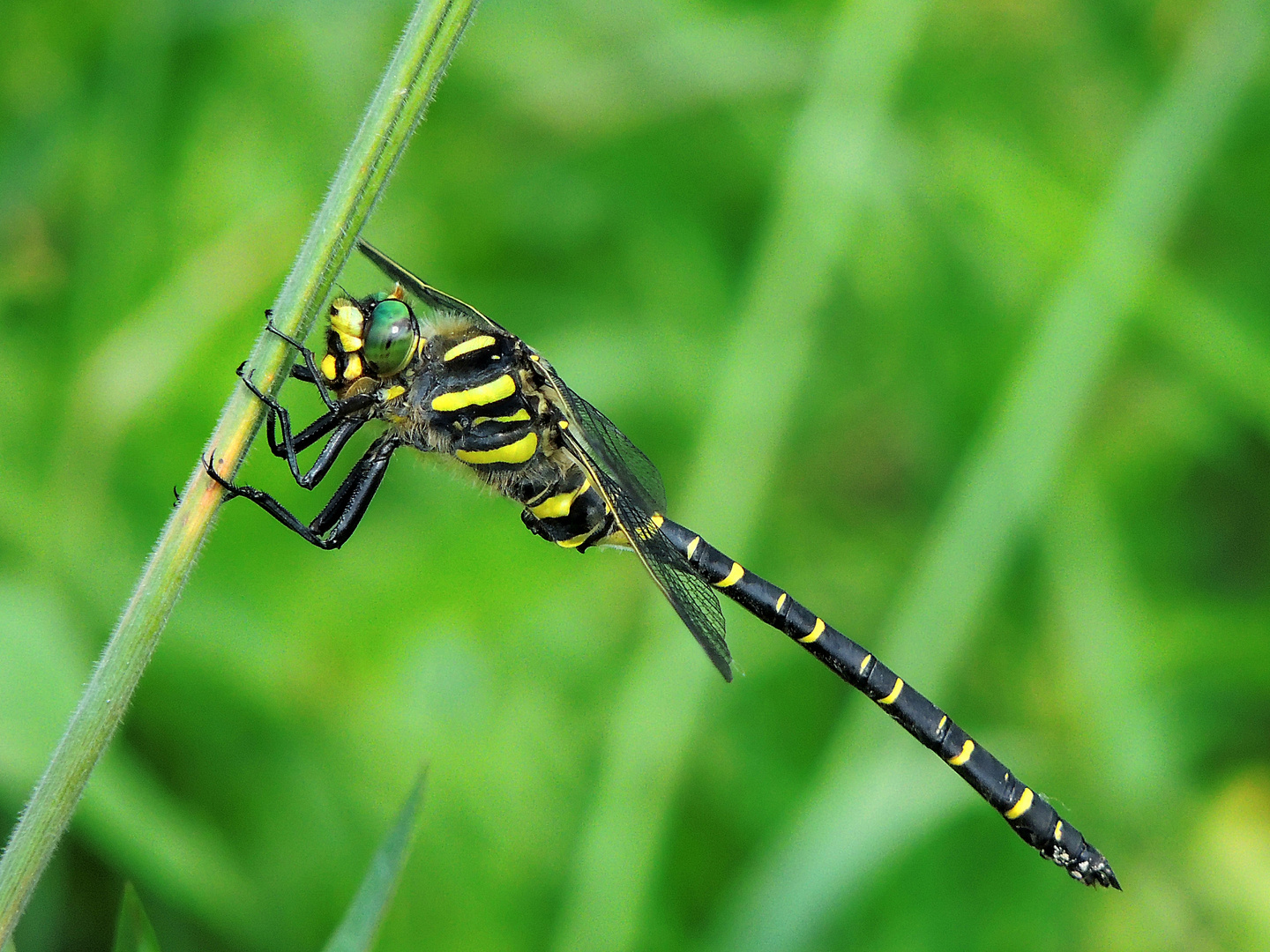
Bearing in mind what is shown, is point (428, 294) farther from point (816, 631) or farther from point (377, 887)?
point (377, 887)

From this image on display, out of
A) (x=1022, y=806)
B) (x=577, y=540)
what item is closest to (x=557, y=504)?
(x=577, y=540)

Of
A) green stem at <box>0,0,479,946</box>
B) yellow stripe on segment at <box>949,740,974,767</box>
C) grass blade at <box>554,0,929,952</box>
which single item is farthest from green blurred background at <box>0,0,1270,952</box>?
green stem at <box>0,0,479,946</box>

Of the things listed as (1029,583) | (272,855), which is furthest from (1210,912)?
(272,855)

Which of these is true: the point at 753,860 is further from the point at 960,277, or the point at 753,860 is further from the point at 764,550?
the point at 960,277

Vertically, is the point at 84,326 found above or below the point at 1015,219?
below

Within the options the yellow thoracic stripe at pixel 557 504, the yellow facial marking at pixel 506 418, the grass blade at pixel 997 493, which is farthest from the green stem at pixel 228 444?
the grass blade at pixel 997 493

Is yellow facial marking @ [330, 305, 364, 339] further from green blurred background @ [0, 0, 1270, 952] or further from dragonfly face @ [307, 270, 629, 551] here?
green blurred background @ [0, 0, 1270, 952]

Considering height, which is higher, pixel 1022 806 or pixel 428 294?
pixel 428 294
